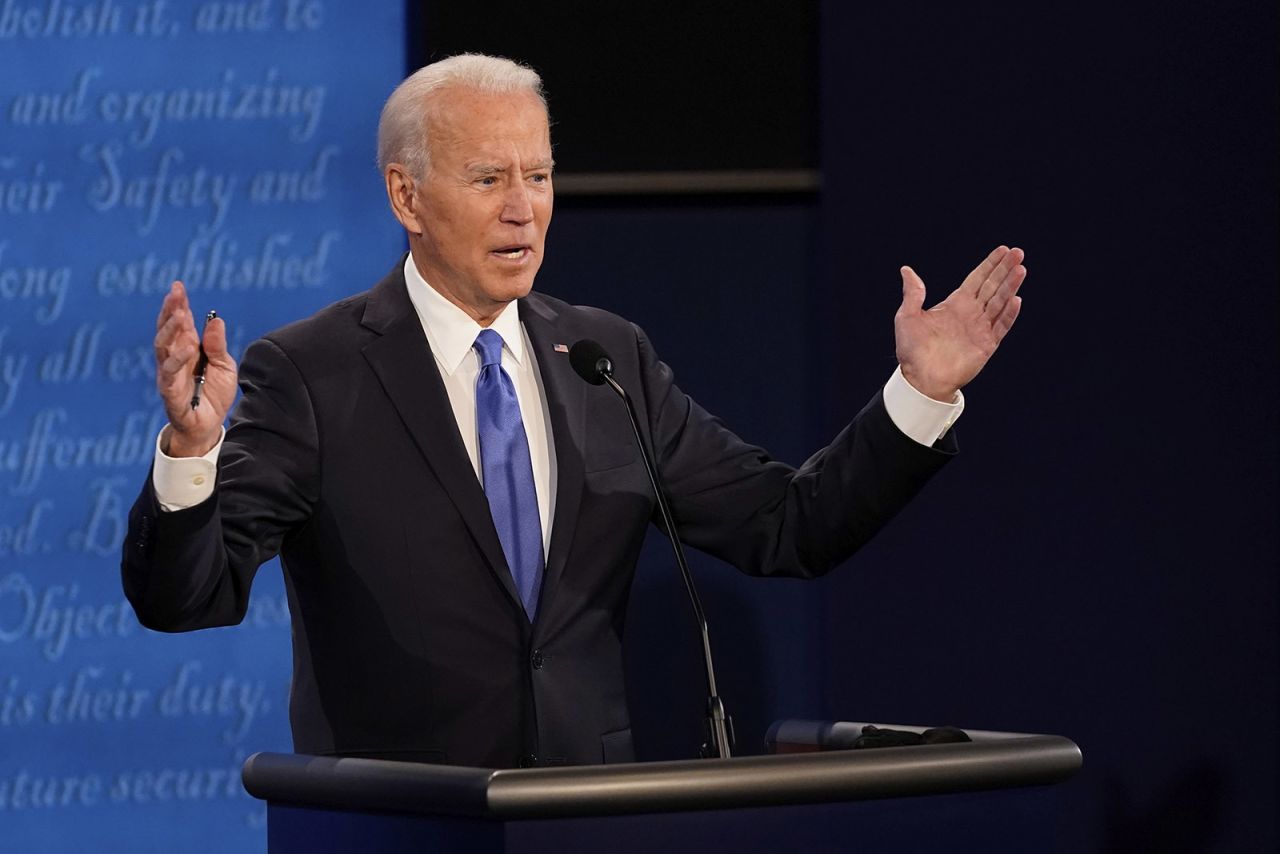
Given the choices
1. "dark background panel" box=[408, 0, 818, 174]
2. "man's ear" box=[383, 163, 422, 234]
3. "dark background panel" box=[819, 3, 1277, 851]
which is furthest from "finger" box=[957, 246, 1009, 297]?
"dark background panel" box=[408, 0, 818, 174]

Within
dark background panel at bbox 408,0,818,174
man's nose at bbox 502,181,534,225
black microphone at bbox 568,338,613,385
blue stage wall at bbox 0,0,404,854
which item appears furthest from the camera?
dark background panel at bbox 408,0,818,174

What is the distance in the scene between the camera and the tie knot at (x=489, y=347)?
7.13 feet

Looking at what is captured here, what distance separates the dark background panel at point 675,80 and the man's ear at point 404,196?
1013mm

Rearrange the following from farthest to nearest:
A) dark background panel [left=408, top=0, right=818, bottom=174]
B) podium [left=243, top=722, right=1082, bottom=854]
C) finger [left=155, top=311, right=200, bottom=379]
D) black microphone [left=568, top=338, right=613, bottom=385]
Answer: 1. dark background panel [left=408, top=0, right=818, bottom=174]
2. black microphone [left=568, top=338, right=613, bottom=385]
3. finger [left=155, top=311, right=200, bottom=379]
4. podium [left=243, top=722, right=1082, bottom=854]

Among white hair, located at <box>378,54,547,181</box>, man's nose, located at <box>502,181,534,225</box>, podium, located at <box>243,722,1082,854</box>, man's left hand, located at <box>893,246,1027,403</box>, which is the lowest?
podium, located at <box>243,722,1082,854</box>

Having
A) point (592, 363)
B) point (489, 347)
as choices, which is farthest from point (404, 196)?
point (592, 363)

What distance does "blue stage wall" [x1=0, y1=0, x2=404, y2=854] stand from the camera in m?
3.12

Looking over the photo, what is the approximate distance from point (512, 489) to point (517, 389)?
162 millimetres

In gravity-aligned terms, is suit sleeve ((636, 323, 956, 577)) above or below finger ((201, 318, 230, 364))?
below

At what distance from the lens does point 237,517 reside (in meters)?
1.97

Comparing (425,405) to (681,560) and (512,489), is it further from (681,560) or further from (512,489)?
(681,560)

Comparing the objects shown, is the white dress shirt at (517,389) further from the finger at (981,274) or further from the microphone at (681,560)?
the microphone at (681,560)

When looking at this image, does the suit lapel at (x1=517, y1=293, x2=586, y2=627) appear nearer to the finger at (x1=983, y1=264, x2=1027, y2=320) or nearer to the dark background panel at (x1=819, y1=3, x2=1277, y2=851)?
the finger at (x1=983, y1=264, x2=1027, y2=320)

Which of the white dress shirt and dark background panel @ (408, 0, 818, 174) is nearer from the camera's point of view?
the white dress shirt
